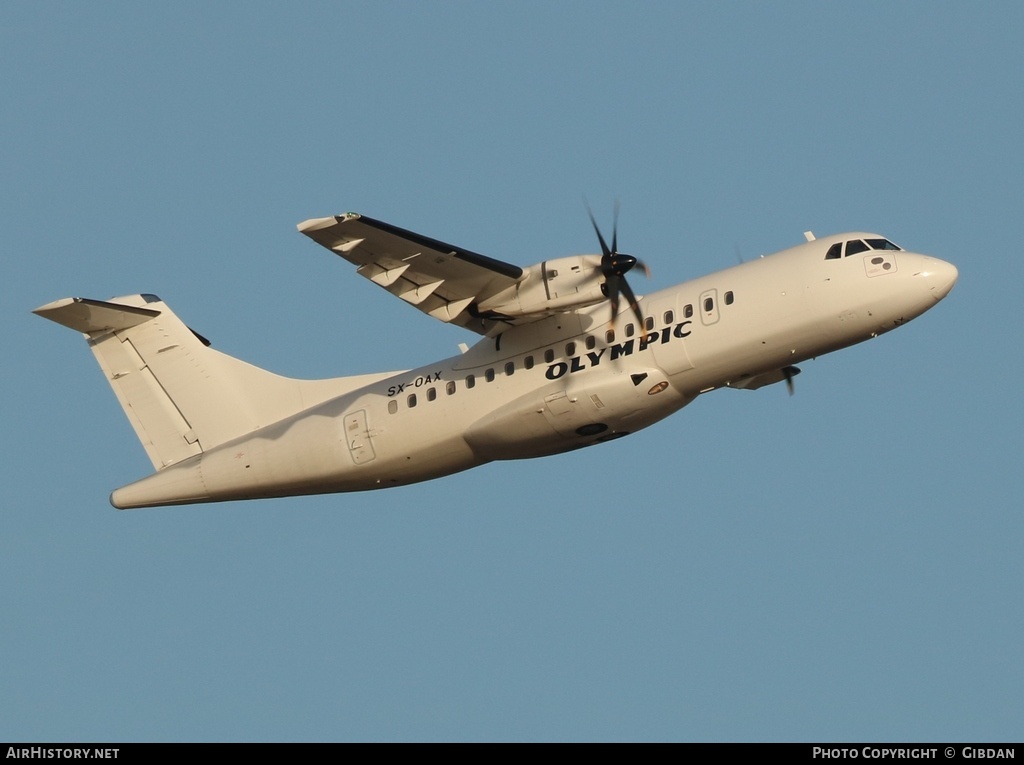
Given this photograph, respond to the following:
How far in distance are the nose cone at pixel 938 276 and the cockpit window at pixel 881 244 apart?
25.7 inches

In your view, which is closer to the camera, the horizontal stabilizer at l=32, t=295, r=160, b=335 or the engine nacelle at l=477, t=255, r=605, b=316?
the engine nacelle at l=477, t=255, r=605, b=316

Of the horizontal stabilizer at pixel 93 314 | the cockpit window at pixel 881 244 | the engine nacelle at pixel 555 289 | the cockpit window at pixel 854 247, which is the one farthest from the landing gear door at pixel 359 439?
the cockpit window at pixel 881 244

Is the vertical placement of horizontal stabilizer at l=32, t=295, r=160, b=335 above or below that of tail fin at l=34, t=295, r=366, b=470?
above

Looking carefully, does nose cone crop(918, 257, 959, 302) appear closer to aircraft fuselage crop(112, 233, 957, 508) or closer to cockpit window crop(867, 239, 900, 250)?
aircraft fuselage crop(112, 233, 957, 508)

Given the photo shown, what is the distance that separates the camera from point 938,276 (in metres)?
21.1

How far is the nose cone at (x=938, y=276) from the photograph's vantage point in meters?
21.1

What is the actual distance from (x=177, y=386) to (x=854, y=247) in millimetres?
11948

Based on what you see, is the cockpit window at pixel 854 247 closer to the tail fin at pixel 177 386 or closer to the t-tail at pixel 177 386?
the t-tail at pixel 177 386

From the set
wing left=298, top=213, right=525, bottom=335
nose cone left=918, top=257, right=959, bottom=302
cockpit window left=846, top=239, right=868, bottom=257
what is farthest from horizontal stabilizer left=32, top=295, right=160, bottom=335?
nose cone left=918, top=257, right=959, bottom=302

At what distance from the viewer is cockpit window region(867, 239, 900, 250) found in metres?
21.7

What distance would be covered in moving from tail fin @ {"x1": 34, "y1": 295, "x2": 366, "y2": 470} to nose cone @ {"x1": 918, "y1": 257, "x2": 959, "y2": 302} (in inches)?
387
